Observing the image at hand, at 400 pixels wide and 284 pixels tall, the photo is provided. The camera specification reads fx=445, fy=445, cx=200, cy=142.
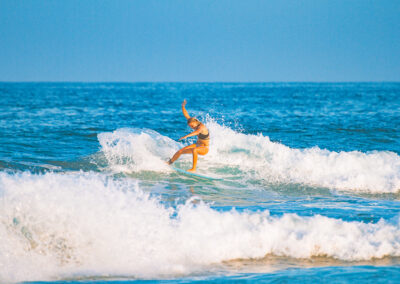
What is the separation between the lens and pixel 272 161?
13.1 meters

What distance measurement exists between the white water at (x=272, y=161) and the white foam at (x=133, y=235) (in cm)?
417

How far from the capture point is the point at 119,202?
6.91 meters

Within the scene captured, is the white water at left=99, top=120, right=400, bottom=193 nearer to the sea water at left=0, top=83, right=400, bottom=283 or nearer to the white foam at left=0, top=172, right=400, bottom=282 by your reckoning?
the sea water at left=0, top=83, right=400, bottom=283

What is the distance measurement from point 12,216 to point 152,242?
2018 mm

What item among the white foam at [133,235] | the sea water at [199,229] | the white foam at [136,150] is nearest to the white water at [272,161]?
the white foam at [136,150]

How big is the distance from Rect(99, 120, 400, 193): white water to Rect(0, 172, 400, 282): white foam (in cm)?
417

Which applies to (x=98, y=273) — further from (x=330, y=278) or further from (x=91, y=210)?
(x=330, y=278)

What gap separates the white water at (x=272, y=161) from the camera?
11305mm

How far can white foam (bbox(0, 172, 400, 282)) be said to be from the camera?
5.83m

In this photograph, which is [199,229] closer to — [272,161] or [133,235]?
[133,235]

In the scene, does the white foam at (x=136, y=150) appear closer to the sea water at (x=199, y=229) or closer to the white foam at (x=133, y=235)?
the sea water at (x=199, y=229)

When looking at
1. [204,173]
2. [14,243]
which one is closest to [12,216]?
[14,243]

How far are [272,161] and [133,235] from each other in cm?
746

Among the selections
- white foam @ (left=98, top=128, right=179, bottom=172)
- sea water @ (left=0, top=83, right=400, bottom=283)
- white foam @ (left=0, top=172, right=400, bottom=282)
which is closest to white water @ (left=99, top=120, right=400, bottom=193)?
white foam @ (left=98, top=128, right=179, bottom=172)
